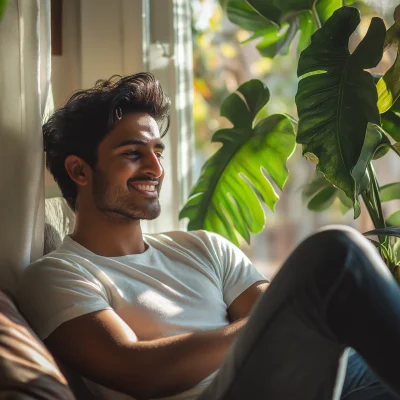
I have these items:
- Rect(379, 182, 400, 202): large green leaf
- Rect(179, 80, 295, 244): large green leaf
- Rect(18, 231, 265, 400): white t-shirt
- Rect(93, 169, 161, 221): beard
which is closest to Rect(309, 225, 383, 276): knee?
Rect(18, 231, 265, 400): white t-shirt

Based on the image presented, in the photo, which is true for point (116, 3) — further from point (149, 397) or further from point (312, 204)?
point (149, 397)

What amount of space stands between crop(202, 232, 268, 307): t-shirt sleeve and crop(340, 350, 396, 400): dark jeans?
0.31 metres

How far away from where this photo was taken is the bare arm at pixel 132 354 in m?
1.38

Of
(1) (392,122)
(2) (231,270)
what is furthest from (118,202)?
(1) (392,122)

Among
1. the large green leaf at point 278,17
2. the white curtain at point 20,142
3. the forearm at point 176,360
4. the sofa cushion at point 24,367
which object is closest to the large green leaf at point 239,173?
the large green leaf at point 278,17

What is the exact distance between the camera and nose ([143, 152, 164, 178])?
169 centimetres

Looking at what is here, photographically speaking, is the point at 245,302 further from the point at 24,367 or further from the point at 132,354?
the point at 24,367

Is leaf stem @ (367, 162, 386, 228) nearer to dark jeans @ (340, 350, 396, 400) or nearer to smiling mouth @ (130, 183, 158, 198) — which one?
dark jeans @ (340, 350, 396, 400)

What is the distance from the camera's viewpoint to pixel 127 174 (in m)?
1.67

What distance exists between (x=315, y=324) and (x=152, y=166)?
2.25 ft

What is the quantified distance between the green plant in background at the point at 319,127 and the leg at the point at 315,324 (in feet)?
1.68

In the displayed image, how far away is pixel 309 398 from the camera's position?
1.23m

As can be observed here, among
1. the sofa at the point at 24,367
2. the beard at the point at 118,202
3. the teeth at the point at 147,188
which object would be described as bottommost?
the sofa at the point at 24,367

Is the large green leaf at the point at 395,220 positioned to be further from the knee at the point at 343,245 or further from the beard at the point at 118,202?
the knee at the point at 343,245
